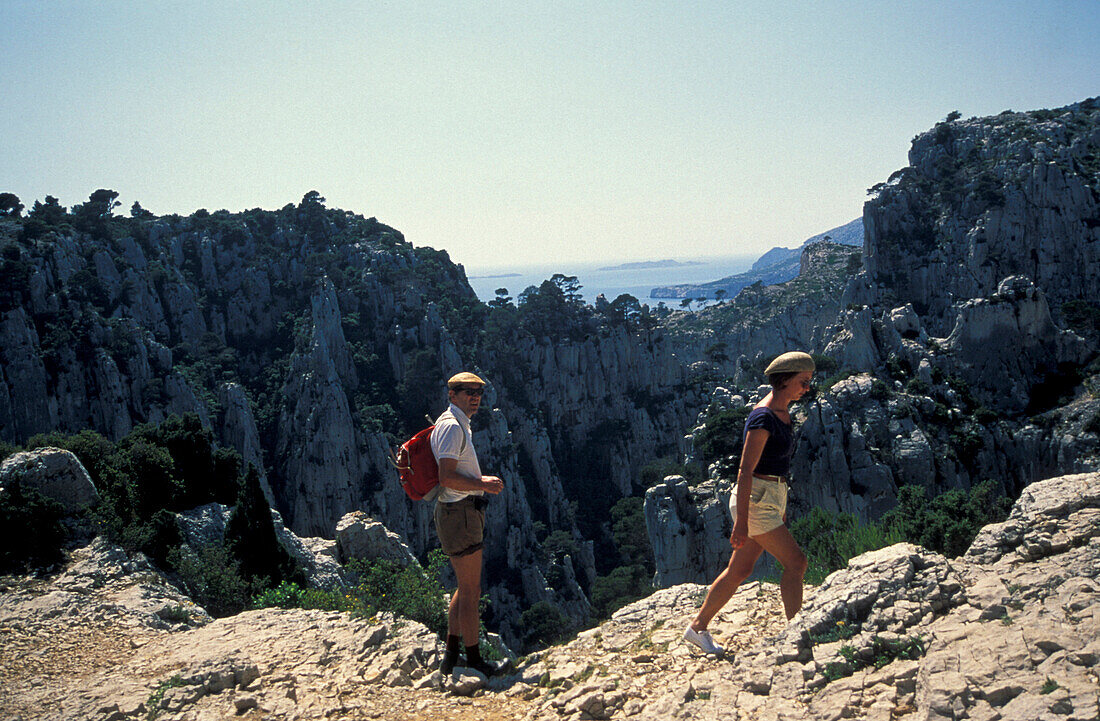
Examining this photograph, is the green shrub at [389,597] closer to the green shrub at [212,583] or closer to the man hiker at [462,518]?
the green shrub at [212,583]

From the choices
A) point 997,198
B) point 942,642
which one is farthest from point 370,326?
point 942,642

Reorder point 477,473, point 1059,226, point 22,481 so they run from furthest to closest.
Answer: point 1059,226 < point 22,481 < point 477,473

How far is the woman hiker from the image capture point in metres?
5.17

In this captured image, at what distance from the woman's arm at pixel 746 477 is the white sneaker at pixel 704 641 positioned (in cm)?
84

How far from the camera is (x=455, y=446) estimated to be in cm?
526

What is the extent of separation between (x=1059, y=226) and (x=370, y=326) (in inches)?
2298

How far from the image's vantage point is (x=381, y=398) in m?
55.4

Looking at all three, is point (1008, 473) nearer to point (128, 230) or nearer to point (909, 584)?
point (909, 584)

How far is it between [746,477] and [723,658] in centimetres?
150

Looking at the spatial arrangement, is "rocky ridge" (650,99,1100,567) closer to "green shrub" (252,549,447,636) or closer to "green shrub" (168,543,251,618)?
"green shrub" (168,543,251,618)

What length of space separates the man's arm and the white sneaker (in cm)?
205

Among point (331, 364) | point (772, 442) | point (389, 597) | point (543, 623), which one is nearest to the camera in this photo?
point (772, 442)

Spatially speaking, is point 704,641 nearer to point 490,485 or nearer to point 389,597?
point 490,485

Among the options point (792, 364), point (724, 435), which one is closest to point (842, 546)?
point (792, 364)
